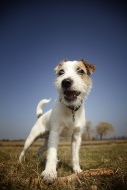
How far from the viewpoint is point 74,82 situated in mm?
3512

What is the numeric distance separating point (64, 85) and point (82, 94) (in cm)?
68

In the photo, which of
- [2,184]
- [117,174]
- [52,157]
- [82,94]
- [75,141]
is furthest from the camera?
[75,141]

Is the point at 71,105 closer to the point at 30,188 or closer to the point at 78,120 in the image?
the point at 78,120

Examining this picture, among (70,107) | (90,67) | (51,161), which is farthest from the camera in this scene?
(90,67)

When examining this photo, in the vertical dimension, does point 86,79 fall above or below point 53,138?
above

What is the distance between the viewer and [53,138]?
12.0 ft

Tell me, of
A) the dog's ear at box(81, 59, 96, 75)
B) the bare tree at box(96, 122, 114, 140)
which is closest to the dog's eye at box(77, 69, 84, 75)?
the dog's ear at box(81, 59, 96, 75)

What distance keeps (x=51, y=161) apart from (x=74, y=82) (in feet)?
5.94

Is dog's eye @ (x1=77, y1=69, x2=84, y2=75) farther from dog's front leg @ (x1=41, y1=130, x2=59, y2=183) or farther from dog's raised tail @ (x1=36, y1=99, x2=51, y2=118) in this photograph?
dog's raised tail @ (x1=36, y1=99, x2=51, y2=118)

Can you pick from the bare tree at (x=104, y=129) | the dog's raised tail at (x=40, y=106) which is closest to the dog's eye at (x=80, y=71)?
the dog's raised tail at (x=40, y=106)

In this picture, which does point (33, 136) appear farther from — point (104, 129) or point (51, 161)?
point (104, 129)

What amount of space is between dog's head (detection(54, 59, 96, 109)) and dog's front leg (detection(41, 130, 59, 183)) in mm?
858

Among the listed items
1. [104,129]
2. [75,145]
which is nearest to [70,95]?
[75,145]

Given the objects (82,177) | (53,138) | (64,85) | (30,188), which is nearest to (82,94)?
(64,85)
